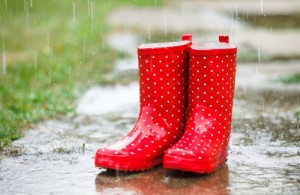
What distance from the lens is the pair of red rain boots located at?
263cm

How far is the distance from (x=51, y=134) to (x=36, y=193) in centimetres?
101

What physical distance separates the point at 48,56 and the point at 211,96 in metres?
4.06

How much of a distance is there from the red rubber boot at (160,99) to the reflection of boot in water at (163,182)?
0.10 m

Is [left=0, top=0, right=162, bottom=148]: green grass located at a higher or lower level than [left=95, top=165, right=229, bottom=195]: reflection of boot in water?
higher

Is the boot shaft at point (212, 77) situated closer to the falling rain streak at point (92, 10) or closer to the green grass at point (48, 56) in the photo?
the green grass at point (48, 56)

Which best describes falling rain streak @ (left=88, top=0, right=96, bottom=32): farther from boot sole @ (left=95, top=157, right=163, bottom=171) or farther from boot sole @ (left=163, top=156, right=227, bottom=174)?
boot sole @ (left=163, top=156, right=227, bottom=174)

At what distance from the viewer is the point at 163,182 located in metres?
2.53

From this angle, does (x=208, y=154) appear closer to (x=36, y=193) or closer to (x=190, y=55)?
(x=190, y=55)

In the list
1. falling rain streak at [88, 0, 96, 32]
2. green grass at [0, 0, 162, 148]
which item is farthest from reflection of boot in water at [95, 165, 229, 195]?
falling rain streak at [88, 0, 96, 32]

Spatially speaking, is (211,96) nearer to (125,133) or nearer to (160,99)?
(160,99)

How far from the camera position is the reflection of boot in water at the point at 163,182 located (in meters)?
2.43

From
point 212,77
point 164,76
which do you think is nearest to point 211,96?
point 212,77

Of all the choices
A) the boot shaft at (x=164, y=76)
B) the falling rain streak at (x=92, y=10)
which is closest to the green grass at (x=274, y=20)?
the falling rain streak at (x=92, y=10)

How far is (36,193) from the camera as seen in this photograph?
2.43 meters
